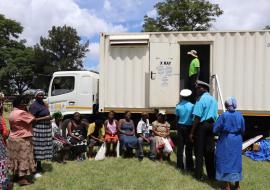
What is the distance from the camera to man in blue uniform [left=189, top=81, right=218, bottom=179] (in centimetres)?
684

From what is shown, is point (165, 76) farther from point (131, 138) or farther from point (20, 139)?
point (20, 139)

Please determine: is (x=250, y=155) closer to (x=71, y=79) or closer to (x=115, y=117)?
(x=115, y=117)

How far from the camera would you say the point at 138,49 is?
10.0 meters

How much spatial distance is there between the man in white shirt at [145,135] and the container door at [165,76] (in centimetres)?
49

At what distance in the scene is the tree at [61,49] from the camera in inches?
1980

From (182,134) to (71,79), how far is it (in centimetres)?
463

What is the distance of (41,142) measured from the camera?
7.30 metres

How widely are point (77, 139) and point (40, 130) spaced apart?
1661mm

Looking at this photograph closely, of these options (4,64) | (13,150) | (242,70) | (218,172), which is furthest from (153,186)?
(4,64)

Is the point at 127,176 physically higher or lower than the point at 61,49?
lower

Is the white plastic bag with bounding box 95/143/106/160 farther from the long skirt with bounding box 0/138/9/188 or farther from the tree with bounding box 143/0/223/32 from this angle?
the tree with bounding box 143/0/223/32

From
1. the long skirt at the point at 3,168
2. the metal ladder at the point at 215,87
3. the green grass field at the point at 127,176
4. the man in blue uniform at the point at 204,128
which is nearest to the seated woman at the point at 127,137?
the green grass field at the point at 127,176

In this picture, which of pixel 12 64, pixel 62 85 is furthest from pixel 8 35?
pixel 62 85

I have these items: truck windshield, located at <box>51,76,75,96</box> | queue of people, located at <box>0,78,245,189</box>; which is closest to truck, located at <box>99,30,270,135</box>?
queue of people, located at <box>0,78,245,189</box>
